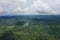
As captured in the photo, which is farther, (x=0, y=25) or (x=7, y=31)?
(x=0, y=25)

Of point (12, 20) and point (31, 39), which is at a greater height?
point (12, 20)

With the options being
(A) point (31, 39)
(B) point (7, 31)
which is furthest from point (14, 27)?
(A) point (31, 39)

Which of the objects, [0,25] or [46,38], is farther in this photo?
[0,25]

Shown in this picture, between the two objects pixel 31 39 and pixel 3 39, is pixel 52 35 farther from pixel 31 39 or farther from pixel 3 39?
pixel 3 39

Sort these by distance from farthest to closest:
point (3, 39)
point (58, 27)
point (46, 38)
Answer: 1. point (58, 27)
2. point (46, 38)
3. point (3, 39)

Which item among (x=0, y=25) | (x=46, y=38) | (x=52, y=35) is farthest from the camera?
(x=0, y=25)

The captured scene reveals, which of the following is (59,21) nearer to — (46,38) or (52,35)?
(52,35)

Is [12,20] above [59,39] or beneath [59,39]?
above

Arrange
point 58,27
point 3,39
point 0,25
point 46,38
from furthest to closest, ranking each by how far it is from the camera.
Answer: point 58,27 < point 0,25 < point 46,38 < point 3,39

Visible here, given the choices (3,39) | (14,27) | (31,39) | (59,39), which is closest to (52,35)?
(59,39)
